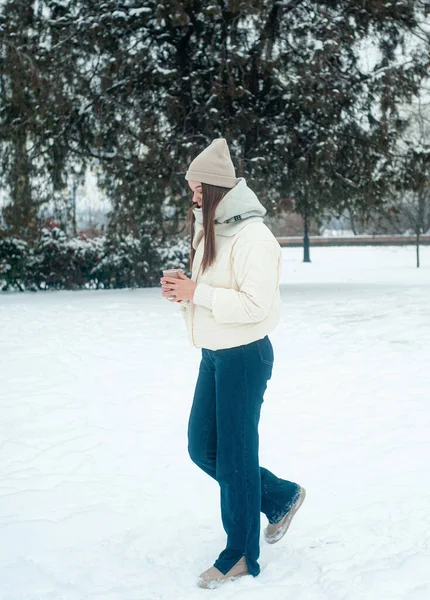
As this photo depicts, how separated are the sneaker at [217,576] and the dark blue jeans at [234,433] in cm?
2

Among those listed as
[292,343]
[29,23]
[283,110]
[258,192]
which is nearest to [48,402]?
[292,343]

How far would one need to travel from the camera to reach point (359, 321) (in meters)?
9.45

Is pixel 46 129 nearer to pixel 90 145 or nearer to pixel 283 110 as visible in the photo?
pixel 90 145

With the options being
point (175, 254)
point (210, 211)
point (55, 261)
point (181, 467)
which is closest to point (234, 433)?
point (210, 211)

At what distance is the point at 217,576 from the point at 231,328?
102cm

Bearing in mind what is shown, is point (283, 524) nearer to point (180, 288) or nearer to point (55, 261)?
point (180, 288)

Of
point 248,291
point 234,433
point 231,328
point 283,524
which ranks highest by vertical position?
point 248,291

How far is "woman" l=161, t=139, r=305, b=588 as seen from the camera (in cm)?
259

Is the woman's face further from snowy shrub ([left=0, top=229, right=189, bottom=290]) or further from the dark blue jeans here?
snowy shrub ([left=0, top=229, right=189, bottom=290])

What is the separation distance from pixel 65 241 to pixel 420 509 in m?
12.6

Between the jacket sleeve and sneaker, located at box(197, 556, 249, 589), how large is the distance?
102 centimetres

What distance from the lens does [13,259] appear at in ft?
47.9

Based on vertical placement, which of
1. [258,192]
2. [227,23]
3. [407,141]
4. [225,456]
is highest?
[227,23]

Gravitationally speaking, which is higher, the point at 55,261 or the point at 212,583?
the point at 55,261
